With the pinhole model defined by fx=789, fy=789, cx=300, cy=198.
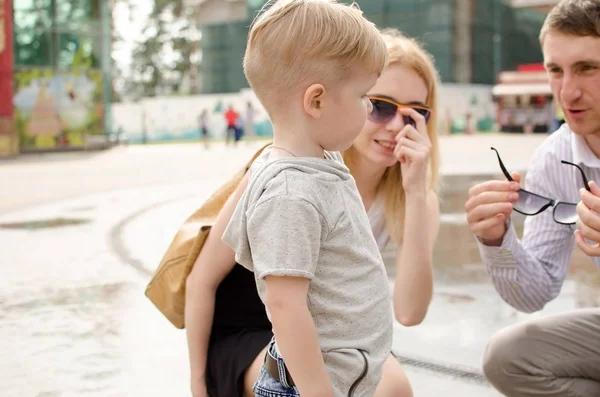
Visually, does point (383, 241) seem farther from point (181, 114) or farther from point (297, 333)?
point (181, 114)

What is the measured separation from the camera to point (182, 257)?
2469mm

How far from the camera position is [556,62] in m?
2.81

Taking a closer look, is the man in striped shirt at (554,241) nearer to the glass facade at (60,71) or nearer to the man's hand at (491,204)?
the man's hand at (491,204)

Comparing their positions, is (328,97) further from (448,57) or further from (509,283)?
(448,57)

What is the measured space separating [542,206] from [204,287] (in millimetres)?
1107

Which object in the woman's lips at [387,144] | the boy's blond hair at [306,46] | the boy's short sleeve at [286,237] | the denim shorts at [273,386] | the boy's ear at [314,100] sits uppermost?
the boy's blond hair at [306,46]

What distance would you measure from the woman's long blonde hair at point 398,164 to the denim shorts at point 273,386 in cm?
97

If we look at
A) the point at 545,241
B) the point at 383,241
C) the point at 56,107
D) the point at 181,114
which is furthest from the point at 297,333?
the point at 181,114

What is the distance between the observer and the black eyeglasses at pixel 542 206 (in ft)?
8.25

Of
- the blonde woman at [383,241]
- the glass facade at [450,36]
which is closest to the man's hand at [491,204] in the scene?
the blonde woman at [383,241]

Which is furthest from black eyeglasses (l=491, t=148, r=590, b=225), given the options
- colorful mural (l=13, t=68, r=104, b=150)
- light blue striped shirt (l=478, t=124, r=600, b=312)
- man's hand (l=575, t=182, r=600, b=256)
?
colorful mural (l=13, t=68, r=104, b=150)

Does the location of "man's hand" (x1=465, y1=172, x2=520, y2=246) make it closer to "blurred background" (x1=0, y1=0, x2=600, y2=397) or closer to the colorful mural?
"blurred background" (x1=0, y1=0, x2=600, y2=397)

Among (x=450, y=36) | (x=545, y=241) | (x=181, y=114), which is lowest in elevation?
(x=181, y=114)

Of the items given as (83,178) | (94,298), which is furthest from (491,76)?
(94,298)
